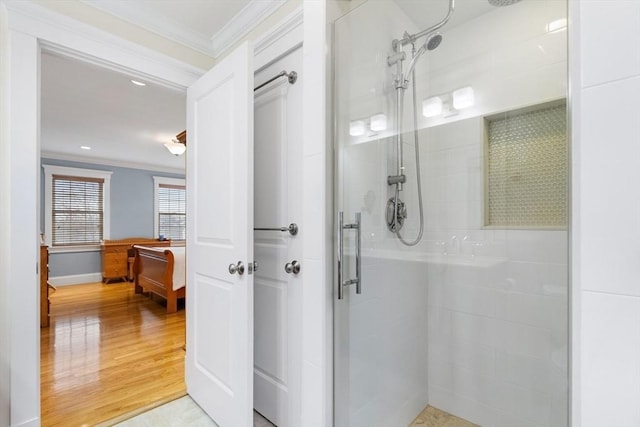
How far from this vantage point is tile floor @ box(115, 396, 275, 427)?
177 cm

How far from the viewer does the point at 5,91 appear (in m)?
1.52

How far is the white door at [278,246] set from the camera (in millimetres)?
1654

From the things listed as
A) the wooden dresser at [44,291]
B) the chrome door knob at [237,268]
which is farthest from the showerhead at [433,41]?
the wooden dresser at [44,291]

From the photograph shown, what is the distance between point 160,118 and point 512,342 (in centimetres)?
417

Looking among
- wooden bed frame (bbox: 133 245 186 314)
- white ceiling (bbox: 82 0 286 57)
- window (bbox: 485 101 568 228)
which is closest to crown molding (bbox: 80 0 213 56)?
white ceiling (bbox: 82 0 286 57)

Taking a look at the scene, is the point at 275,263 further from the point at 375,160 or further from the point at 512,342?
the point at 512,342

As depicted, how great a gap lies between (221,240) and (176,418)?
1.09 metres

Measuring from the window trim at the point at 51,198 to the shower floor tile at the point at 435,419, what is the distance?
6635mm

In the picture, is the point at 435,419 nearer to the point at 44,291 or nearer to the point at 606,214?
the point at 606,214

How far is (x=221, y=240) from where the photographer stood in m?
1.74

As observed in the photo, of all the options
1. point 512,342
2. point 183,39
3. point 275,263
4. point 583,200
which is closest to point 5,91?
point 183,39

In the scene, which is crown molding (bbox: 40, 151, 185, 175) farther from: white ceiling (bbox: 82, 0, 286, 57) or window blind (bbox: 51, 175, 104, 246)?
white ceiling (bbox: 82, 0, 286, 57)

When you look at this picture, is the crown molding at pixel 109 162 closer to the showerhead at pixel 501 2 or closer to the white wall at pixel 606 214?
the showerhead at pixel 501 2

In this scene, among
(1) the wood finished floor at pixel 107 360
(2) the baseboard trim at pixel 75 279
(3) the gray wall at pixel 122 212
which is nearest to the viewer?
(1) the wood finished floor at pixel 107 360
